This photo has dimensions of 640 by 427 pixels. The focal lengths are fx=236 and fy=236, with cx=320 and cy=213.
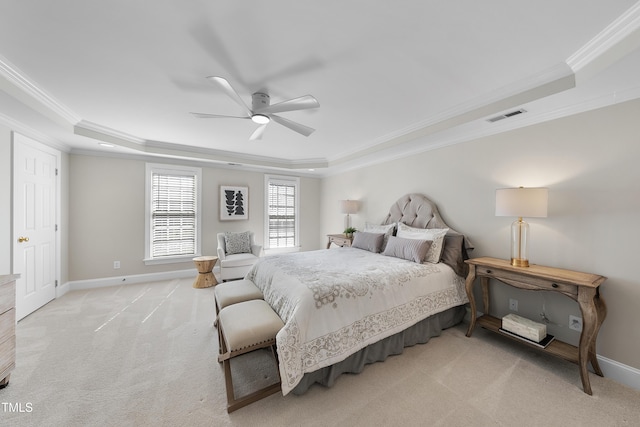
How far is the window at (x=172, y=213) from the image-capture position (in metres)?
4.52

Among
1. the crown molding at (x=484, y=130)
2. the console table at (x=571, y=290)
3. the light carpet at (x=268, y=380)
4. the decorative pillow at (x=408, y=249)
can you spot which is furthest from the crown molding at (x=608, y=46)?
the light carpet at (x=268, y=380)

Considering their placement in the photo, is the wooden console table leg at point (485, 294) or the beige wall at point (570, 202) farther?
the wooden console table leg at point (485, 294)

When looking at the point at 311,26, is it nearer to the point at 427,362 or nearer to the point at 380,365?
the point at 380,365

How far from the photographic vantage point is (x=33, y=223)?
10.2ft

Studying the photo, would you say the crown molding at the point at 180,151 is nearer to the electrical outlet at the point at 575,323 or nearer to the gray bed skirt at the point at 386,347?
the gray bed skirt at the point at 386,347

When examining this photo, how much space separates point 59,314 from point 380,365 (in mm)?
3974

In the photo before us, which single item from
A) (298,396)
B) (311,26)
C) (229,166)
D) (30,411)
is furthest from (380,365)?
(229,166)

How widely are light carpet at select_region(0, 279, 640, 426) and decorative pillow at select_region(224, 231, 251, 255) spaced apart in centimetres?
207

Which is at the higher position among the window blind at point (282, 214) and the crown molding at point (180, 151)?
the crown molding at point (180, 151)

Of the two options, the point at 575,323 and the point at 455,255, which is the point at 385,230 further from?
the point at 575,323

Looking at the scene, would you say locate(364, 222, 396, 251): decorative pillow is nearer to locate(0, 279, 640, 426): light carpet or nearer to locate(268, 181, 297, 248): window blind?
locate(0, 279, 640, 426): light carpet

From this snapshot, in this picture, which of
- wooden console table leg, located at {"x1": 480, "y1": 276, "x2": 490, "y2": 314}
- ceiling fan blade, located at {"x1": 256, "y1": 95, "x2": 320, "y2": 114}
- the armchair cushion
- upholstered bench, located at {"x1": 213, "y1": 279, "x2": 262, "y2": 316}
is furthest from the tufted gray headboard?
the armchair cushion

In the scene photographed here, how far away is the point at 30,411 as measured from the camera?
5.25 feet

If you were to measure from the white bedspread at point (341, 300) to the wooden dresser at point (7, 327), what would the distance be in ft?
6.26
